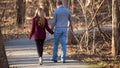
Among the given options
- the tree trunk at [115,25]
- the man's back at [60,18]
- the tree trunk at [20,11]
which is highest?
the man's back at [60,18]

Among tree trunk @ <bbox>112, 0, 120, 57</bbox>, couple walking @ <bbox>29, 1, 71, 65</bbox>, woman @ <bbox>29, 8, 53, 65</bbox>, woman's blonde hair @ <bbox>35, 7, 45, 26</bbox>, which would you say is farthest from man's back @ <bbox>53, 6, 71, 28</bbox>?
tree trunk @ <bbox>112, 0, 120, 57</bbox>

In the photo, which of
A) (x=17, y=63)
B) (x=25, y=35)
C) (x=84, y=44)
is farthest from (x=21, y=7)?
(x=17, y=63)

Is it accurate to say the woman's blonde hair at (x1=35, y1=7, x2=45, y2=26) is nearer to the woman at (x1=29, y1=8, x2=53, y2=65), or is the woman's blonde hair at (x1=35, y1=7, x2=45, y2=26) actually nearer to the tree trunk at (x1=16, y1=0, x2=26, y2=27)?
the woman at (x1=29, y1=8, x2=53, y2=65)

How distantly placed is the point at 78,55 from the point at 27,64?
2.97m

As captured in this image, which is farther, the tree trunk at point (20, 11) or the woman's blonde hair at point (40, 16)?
the tree trunk at point (20, 11)

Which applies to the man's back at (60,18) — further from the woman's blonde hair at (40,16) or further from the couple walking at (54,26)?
the woman's blonde hair at (40,16)

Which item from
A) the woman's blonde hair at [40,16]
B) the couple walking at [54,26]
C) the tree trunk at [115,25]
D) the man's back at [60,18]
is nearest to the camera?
the woman's blonde hair at [40,16]

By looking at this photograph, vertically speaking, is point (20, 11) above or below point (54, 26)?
below

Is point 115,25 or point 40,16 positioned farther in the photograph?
point 115,25

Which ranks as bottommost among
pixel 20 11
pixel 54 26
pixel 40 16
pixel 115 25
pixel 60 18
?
pixel 20 11

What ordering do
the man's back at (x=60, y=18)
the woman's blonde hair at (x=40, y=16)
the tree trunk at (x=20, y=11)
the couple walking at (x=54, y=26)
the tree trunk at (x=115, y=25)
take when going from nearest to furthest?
the woman's blonde hair at (x=40, y=16), the couple walking at (x=54, y=26), the man's back at (x=60, y=18), the tree trunk at (x=115, y=25), the tree trunk at (x=20, y=11)

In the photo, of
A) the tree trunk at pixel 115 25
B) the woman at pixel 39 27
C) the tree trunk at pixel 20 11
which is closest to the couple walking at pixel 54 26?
the woman at pixel 39 27

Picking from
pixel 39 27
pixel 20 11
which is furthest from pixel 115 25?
pixel 20 11

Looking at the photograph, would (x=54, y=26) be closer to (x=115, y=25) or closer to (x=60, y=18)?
(x=60, y=18)
